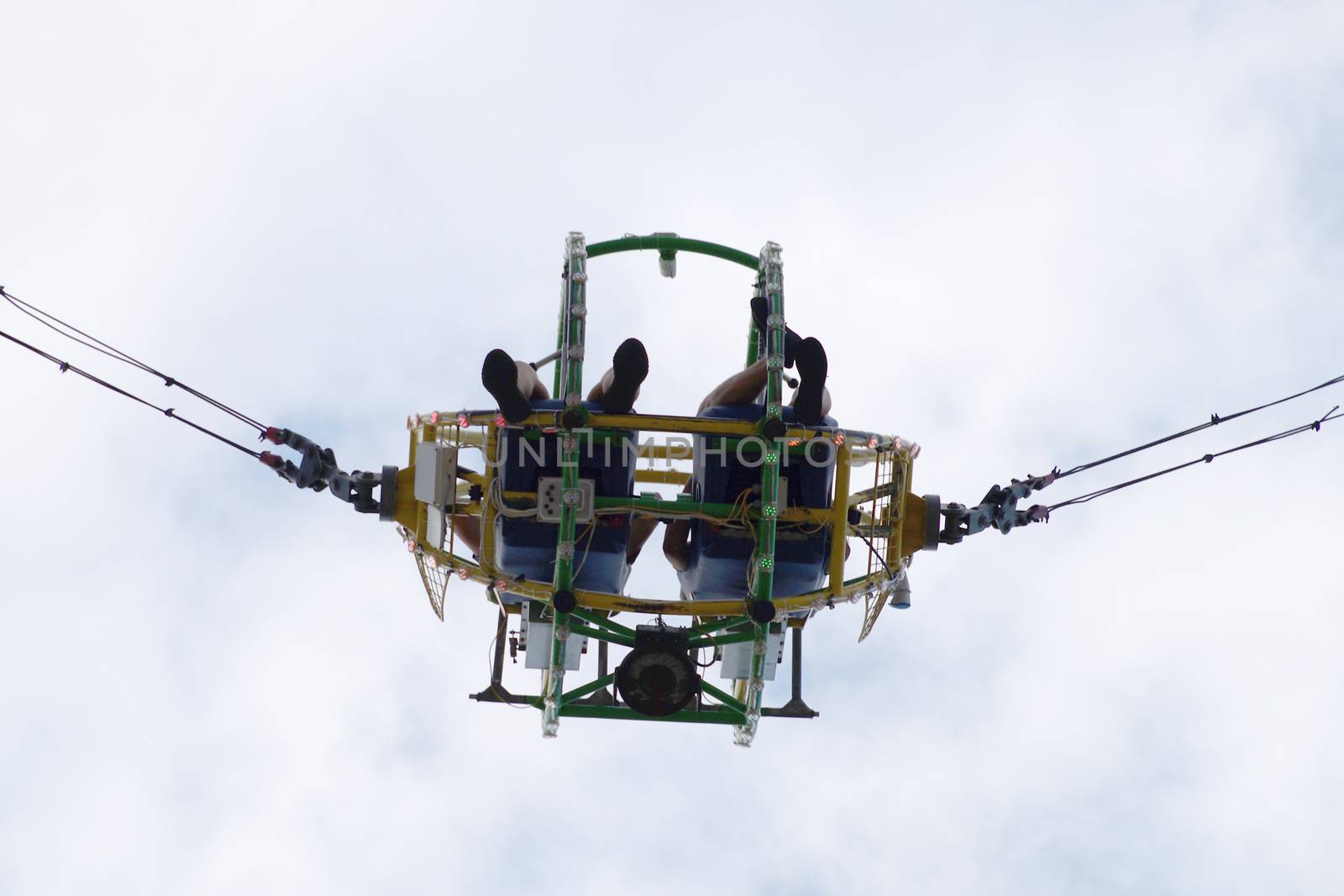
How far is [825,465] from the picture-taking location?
75.3 ft

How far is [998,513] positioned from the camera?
24859mm

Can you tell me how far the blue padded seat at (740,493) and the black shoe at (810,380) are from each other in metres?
0.20

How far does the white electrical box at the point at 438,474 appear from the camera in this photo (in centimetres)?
2308

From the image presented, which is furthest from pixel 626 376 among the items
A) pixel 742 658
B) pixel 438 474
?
pixel 742 658

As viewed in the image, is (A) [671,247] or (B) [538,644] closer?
(B) [538,644]

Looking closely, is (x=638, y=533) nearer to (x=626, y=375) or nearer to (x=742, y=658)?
(x=742, y=658)

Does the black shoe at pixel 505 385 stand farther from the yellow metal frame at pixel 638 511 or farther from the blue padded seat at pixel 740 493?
the blue padded seat at pixel 740 493

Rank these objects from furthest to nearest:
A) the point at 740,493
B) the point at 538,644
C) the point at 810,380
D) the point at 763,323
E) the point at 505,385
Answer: the point at 763,323, the point at 538,644, the point at 740,493, the point at 810,380, the point at 505,385

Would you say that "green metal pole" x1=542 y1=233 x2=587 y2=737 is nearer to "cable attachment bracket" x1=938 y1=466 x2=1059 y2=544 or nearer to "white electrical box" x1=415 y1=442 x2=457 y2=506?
"white electrical box" x1=415 y1=442 x2=457 y2=506

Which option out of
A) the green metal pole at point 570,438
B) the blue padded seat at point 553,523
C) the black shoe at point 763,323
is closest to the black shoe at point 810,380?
the black shoe at point 763,323

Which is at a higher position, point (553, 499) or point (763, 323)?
point (763, 323)

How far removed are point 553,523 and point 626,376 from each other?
190cm

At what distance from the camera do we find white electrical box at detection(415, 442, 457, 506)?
23.1m

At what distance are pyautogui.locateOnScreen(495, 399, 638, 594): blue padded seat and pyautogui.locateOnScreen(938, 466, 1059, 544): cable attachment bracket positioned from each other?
4.23 meters
